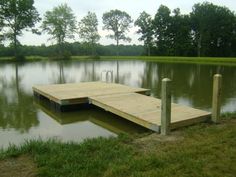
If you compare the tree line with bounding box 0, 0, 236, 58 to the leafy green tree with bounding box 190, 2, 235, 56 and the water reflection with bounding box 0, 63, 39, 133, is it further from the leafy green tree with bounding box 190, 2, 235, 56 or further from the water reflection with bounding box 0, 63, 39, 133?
the water reflection with bounding box 0, 63, 39, 133

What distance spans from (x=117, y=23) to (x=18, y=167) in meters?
43.4

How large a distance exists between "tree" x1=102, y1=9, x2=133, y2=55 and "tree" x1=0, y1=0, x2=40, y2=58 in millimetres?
13609

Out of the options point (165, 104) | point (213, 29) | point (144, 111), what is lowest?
point (144, 111)

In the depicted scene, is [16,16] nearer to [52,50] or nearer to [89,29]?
[52,50]

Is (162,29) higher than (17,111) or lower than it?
higher

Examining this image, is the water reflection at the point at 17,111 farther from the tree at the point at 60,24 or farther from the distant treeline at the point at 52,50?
the tree at the point at 60,24

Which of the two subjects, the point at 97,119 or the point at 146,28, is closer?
the point at 97,119

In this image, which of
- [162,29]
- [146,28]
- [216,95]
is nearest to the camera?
[216,95]

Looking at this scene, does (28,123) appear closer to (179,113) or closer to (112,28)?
(179,113)

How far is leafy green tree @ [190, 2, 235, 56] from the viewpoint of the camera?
3394 centimetres

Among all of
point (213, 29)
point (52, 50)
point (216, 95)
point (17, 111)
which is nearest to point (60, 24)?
point (52, 50)

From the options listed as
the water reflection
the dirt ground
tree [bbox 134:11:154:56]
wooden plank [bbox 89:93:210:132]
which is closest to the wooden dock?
wooden plank [bbox 89:93:210:132]

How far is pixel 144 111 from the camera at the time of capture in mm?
5531

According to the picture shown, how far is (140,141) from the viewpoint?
395 cm
